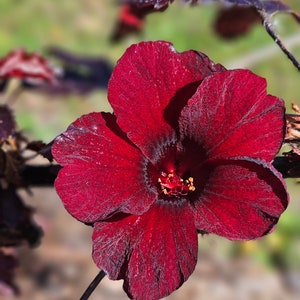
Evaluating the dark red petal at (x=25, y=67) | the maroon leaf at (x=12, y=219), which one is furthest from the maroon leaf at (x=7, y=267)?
the dark red petal at (x=25, y=67)

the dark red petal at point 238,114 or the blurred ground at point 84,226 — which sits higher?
the dark red petal at point 238,114

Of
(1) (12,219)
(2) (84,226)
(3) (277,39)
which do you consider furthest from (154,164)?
(2) (84,226)

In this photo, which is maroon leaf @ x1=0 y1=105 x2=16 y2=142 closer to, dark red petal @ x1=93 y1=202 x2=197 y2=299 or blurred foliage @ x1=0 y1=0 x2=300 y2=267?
dark red petal @ x1=93 y1=202 x2=197 y2=299

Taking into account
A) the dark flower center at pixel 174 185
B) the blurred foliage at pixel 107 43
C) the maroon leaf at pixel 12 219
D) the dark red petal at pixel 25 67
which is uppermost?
the dark flower center at pixel 174 185

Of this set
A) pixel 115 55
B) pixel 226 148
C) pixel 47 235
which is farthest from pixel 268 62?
pixel 226 148

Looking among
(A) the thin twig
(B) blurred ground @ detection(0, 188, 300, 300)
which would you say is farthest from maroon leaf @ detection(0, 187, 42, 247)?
(B) blurred ground @ detection(0, 188, 300, 300)

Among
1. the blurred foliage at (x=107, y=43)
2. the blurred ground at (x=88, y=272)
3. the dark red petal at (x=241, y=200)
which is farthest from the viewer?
the blurred foliage at (x=107, y=43)

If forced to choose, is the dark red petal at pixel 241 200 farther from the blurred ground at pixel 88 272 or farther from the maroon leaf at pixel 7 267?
the blurred ground at pixel 88 272

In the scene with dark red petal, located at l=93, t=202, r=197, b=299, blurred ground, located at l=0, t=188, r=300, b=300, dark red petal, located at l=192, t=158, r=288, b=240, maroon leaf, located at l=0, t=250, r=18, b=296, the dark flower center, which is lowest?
blurred ground, located at l=0, t=188, r=300, b=300
